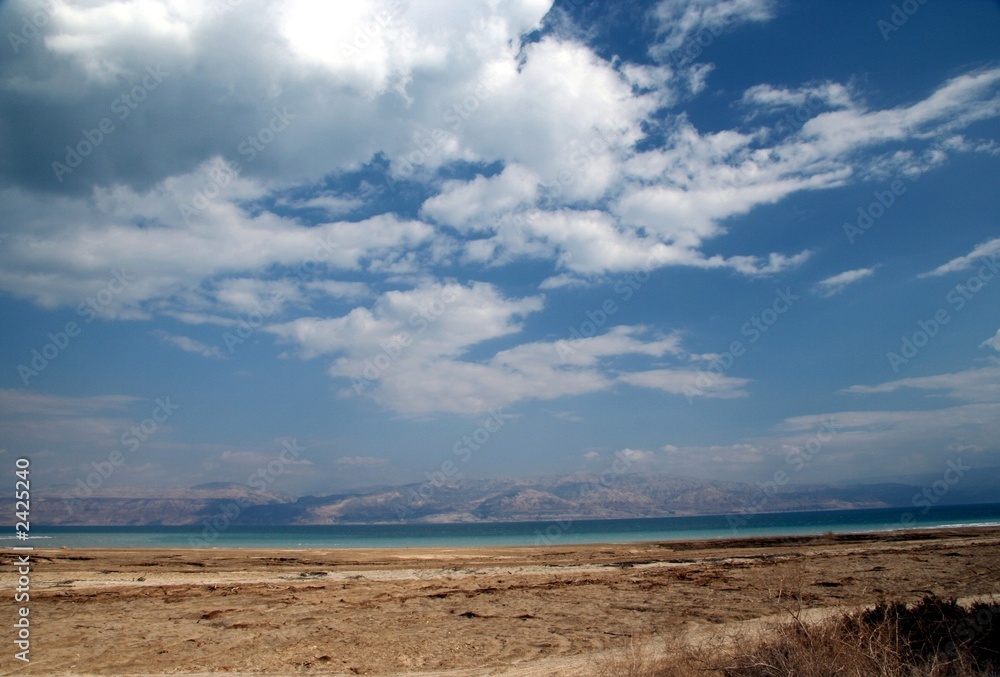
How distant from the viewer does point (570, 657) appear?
10.8 m

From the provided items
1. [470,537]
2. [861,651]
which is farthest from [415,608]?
[470,537]

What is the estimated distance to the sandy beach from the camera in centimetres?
1079

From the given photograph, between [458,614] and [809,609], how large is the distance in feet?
28.6

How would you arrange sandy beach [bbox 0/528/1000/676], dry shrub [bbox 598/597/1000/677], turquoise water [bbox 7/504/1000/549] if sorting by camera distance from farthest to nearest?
turquoise water [bbox 7/504/1000/549], sandy beach [bbox 0/528/1000/676], dry shrub [bbox 598/597/1000/677]

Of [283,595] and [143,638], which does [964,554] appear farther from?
[143,638]

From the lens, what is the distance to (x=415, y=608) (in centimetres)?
1542

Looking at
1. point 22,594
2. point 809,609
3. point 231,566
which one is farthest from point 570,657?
point 231,566

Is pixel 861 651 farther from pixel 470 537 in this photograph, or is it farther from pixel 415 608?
pixel 470 537

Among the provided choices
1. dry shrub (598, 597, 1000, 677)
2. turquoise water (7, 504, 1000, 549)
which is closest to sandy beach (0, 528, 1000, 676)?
dry shrub (598, 597, 1000, 677)

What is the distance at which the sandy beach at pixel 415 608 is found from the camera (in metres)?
10.8

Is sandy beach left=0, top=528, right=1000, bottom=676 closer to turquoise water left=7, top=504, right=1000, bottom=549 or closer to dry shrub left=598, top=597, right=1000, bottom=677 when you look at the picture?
dry shrub left=598, top=597, right=1000, bottom=677

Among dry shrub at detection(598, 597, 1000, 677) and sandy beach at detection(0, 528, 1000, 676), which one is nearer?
dry shrub at detection(598, 597, 1000, 677)

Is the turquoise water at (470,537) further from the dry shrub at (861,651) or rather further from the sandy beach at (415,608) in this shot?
the dry shrub at (861,651)

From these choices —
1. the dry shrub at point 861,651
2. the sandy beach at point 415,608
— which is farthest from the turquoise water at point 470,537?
the dry shrub at point 861,651
